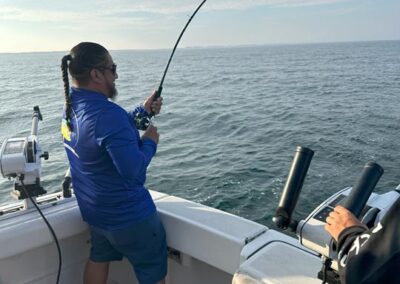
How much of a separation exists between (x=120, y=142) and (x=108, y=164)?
0.18 m

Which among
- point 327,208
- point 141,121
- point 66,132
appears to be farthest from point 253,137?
point 327,208

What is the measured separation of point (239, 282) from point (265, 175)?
5682 millimetres

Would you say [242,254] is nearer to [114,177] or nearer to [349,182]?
[114,177]

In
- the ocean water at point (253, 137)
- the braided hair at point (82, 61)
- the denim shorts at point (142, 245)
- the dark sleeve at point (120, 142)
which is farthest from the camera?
the ocean water at point (253, 137)

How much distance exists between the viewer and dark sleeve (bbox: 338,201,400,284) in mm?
966

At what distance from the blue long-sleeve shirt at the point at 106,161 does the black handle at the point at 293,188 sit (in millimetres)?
722

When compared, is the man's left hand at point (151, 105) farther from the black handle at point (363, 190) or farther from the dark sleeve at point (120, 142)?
the black handle at point (363, 190)

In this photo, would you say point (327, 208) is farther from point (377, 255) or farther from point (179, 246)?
point (179, 246)

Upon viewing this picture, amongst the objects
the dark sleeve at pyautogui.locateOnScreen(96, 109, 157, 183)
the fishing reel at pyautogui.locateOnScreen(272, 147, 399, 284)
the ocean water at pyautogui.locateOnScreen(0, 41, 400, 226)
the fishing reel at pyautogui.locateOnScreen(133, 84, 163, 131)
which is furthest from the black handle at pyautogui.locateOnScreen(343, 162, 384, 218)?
the ocean water at pyautogui.locateOnScreen(0, 41, 400, 226)

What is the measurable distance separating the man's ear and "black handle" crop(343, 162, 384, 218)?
4.17 ft

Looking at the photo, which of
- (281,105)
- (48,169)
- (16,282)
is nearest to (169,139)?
(48,169)

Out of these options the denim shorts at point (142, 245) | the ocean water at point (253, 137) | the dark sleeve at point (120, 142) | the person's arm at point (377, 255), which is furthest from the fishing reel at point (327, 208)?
the ocean water at point (253, 137)

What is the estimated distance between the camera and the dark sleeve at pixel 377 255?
3.17 ft

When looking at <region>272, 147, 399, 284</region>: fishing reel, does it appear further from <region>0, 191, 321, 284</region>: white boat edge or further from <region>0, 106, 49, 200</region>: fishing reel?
<region>0, 106, 49, 200</region>: fishing reel
